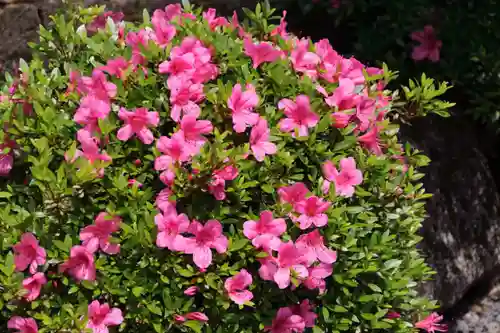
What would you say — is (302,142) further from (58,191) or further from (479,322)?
(479,322)

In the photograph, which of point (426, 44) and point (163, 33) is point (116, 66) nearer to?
point (163, 33)

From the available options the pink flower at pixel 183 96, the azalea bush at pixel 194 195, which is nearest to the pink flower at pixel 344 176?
the azalea bush at pixel 194 195

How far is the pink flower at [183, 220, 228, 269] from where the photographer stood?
233cm

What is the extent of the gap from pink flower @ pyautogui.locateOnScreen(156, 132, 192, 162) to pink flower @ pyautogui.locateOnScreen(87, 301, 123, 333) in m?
0.54

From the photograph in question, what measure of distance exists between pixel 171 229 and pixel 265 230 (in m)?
0.32

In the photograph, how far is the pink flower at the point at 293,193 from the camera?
246 centimetres

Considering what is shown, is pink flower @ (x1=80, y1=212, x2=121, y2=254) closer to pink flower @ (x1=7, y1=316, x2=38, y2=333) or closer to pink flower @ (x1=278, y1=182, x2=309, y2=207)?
pink flower @ (x1=7, y1=316, x2=38, y2=333)

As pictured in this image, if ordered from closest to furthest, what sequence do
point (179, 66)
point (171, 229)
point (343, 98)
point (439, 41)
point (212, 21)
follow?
point (171, 229) → point (179, 66) → point (343, 98) → point (212, 21) → point (439, 41)

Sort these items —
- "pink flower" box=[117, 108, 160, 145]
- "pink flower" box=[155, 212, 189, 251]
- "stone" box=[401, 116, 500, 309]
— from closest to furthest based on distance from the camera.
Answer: "pink flower" box=[155, 212, 189, 251] → "pink flower" box=[117, 108, 160, 145] → "stone" box=[401, 116, 500, 309]

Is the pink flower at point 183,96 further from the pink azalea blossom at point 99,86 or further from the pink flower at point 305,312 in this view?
the pink flower at point 305,312

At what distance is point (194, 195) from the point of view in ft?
7.88

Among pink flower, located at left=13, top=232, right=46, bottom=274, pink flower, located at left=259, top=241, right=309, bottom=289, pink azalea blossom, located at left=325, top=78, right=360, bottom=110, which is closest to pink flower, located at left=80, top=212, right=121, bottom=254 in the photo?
pink flower, located at left=13, top=232, right=46, bottom=274

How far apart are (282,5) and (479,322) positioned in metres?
2.37

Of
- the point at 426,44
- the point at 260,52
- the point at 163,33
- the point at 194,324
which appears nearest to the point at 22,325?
the point at 194,324
